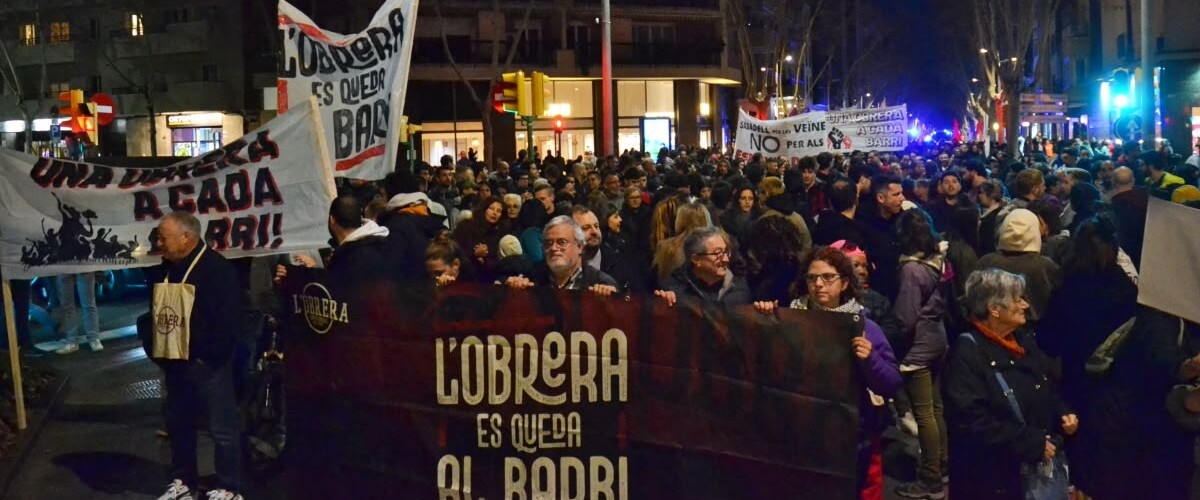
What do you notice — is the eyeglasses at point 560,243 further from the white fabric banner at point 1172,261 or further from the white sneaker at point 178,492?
the white fabric banner at point 1172,261

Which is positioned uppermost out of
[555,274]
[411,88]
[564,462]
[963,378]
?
[411,88]

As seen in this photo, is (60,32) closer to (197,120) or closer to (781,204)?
(197,120)

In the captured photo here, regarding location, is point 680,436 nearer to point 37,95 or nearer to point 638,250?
point 638,250

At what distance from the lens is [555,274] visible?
6270 mm

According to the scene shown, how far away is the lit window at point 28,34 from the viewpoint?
56.4m

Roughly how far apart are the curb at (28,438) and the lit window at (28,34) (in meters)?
51.7

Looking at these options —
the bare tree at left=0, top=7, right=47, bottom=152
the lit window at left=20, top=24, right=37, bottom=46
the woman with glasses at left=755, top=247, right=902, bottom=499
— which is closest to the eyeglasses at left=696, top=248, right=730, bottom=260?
the woman with glasses at left=755, top=247, right=902, bottom=499

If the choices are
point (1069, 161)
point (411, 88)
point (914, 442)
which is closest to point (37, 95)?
point (411, 88)

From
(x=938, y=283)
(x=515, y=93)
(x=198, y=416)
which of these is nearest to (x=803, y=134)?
(x=515, y=93)

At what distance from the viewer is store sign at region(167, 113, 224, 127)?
5138 centimetres

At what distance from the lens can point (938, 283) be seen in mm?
7133

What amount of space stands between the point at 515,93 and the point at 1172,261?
1582cm

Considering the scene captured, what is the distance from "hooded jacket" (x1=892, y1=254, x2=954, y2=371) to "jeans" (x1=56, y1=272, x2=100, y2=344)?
7.79 m

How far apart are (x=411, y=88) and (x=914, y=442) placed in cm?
4337
